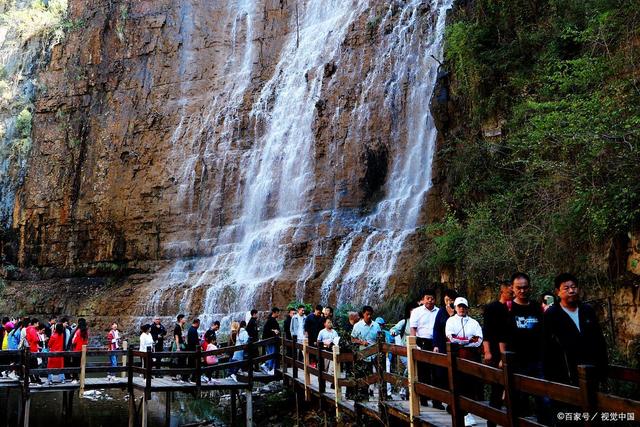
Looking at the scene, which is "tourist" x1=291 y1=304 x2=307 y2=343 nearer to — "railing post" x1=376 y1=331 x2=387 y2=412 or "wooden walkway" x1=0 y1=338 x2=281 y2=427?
"wooden walkway" x1=0 y1=338 x2=281 y2=427

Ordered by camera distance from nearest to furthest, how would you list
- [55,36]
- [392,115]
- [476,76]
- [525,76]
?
1. [525,76]
2. [476,76]
3. [392,115]
4. [55,36]

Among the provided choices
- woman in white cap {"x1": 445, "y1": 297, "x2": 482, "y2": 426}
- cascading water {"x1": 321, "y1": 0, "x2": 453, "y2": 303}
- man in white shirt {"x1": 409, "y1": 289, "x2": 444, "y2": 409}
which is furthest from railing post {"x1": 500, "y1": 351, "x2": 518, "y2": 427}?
cascading water {"x1": 321, "y1": 0, "x2": 453, "y2": 303}

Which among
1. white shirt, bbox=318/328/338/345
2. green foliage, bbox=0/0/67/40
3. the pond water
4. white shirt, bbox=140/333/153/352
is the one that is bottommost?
the pond water

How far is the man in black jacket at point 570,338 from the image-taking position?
5.93m

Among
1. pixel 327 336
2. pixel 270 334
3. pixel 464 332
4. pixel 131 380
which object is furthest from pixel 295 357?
pixel 464 332

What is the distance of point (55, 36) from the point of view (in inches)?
1762

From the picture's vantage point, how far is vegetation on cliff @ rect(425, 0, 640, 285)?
480 inches

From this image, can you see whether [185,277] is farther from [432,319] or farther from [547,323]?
[547,323]

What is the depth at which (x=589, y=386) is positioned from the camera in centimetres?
496

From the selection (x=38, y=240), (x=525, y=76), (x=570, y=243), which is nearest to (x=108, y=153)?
(x=38, y=240)

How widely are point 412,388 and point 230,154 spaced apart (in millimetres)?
29609

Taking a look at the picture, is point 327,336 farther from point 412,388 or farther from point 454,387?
point 454,387

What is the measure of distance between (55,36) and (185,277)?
2200cm

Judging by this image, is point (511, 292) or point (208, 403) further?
point (208, 403)
